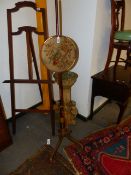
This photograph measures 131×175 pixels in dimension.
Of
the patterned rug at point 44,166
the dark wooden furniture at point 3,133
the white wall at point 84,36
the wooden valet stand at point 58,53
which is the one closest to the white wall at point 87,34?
the white wall at point 84,36

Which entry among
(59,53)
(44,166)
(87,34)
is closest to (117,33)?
(87,34)

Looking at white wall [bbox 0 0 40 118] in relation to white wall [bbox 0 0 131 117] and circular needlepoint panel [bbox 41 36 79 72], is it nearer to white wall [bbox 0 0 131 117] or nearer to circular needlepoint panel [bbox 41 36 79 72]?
white wall [bbox 0 0 131 117]

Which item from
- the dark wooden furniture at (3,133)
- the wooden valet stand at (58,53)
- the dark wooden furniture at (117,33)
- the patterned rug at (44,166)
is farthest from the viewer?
the dark wooden furniture at (117,33)

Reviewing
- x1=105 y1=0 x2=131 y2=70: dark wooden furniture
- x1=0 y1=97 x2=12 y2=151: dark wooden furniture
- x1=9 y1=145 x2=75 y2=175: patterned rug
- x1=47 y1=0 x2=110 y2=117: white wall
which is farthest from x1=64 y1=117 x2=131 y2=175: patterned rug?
x1=105 y1=0 x2=131 y2=70: dark wooden furniture

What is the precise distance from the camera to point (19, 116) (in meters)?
2.41

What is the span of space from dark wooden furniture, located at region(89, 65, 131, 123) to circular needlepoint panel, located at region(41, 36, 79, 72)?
69 cm

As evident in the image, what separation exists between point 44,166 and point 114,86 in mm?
1158

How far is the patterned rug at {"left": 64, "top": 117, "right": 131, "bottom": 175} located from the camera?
66.5 inches

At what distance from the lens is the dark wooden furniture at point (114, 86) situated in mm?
2006

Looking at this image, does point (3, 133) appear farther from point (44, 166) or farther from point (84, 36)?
point (84, 36)

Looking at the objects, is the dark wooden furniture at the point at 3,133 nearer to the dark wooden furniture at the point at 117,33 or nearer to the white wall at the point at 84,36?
the white wall at the point at 84,36

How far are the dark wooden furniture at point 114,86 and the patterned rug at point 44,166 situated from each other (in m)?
0.84

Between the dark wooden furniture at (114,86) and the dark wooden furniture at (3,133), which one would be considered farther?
the dark wooden furniture at (114,86)

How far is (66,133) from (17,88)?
3.01ft
